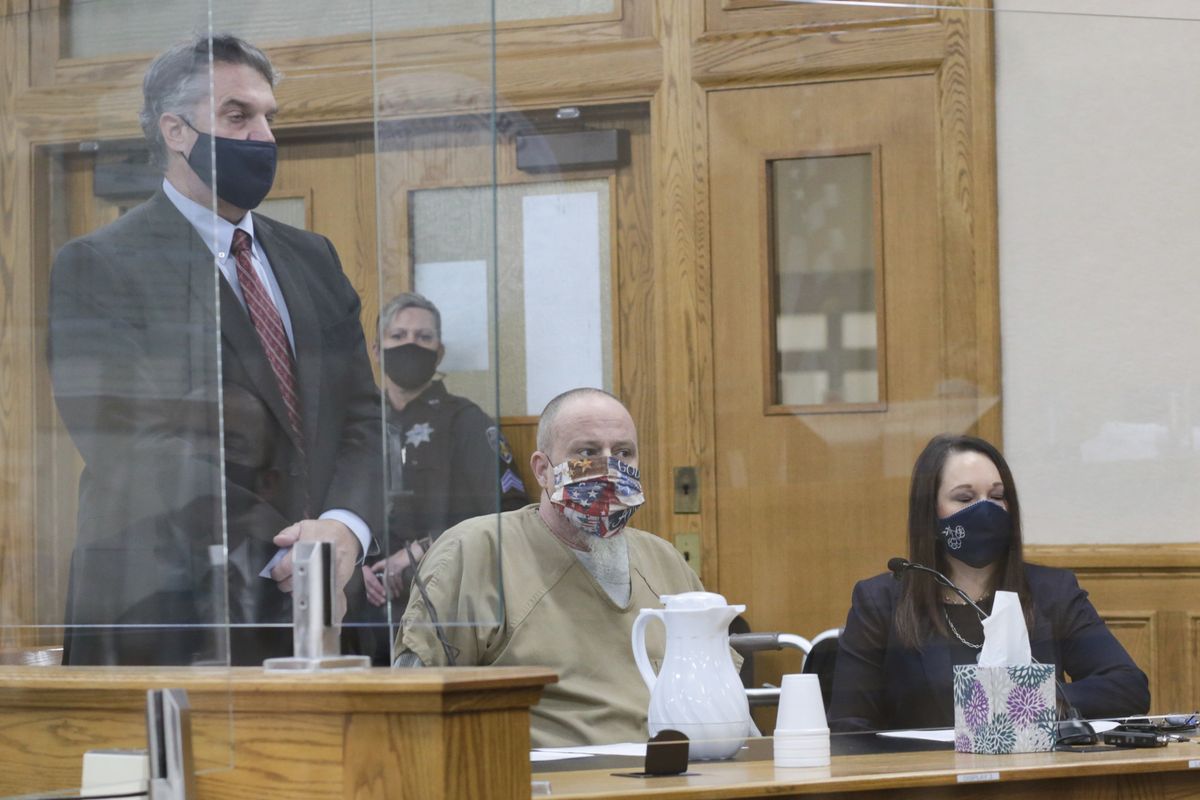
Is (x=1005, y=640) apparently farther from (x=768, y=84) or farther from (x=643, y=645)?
(x=768, y=84)

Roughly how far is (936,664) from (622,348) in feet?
2.53

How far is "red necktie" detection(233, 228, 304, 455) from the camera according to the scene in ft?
6.49

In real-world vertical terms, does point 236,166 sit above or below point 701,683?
above

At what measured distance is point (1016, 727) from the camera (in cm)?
213

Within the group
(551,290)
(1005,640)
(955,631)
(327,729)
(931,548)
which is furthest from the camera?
(551,290)

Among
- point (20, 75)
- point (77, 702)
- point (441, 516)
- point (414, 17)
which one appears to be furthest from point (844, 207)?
point (77, 702)

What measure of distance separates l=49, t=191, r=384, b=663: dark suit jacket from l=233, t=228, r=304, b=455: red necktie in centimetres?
1

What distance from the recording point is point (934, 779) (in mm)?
1910

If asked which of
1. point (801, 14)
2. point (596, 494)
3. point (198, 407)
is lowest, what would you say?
point (596, 494)

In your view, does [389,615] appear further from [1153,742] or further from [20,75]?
[1153,742]

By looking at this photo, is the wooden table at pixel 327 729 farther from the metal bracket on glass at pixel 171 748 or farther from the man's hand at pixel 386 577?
the man's hand at pixel 386 577

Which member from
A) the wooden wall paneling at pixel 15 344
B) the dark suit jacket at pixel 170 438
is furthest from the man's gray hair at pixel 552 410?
the wooden wall paneling at pixel 15 344

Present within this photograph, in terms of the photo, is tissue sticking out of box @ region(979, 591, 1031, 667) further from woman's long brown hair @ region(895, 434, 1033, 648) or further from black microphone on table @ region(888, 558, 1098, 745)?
woman's long brown hair @ region(895, 434, 1033, 648)

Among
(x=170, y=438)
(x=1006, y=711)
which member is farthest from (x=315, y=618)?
(x=1006, y=711)
